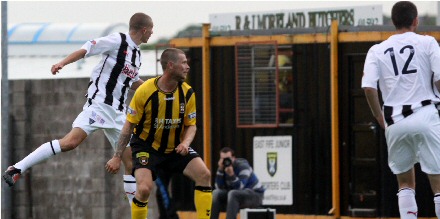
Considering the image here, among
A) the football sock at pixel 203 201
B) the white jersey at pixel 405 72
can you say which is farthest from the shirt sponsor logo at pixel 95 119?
the white jersey at pixel 405 72

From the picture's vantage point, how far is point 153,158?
43.5 feet

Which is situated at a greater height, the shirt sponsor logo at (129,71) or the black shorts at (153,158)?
the shirt sponsor logo at (129,71)

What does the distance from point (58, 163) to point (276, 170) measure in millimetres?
4586

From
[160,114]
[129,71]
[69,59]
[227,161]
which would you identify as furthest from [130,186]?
[227,161]

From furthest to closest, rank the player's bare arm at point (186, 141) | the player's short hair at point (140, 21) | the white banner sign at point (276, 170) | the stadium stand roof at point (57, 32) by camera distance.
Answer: the stadium stand roof at point (57, 32) < the white banner sign at point (276, 170) < the player's short hair at point (140, 21) < the player's bare arm at point (186, 141)

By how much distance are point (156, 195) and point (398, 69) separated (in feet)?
34.0

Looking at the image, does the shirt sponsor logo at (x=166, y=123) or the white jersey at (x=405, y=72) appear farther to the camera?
the shirt sponsor logo at (x=166, y=123)

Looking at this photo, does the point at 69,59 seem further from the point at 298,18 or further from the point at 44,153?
the point at 298,18

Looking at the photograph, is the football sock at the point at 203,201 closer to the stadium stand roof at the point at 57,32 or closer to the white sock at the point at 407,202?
the white sock at the point at 407,202

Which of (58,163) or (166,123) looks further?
(58,163)

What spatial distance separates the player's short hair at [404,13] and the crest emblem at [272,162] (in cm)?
917

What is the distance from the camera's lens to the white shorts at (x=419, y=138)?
472 inches

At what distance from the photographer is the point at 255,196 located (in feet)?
67.5

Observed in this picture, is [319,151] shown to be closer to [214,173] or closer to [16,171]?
[214,173]
